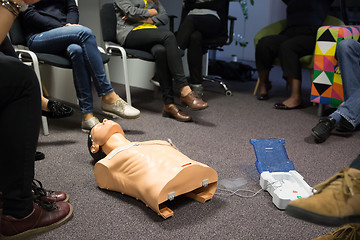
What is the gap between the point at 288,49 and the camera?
267cm

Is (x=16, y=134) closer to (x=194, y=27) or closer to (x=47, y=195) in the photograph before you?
(x=47, y=195)

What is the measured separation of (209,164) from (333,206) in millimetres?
886

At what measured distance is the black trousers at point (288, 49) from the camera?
265cm

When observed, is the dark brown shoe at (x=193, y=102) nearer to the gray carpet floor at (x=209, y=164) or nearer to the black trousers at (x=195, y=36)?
the gray carpet floor at (x=209, y=164)

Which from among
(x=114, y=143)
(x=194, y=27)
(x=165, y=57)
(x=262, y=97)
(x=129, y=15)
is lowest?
(x=262, y=97)

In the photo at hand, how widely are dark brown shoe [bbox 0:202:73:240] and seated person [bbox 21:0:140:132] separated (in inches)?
36.7

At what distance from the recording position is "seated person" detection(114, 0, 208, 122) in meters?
2.36

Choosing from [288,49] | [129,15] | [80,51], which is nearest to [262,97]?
[288,49]

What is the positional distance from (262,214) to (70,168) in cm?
88

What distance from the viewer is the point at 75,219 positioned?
1.21m

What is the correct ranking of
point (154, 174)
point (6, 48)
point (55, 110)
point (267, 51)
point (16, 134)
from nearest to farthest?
point (16, 134)
point (154, 174)
point (6, 48)
point (55, 110)
point (267, 51)

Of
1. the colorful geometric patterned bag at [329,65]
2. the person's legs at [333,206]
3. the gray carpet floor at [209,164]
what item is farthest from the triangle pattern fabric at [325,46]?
the person's legs at [333,206]

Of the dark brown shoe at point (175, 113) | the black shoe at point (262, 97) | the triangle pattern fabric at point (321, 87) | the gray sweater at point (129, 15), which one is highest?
the gray sweater at point (129, 15)

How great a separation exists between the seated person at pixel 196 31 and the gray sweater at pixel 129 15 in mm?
307
